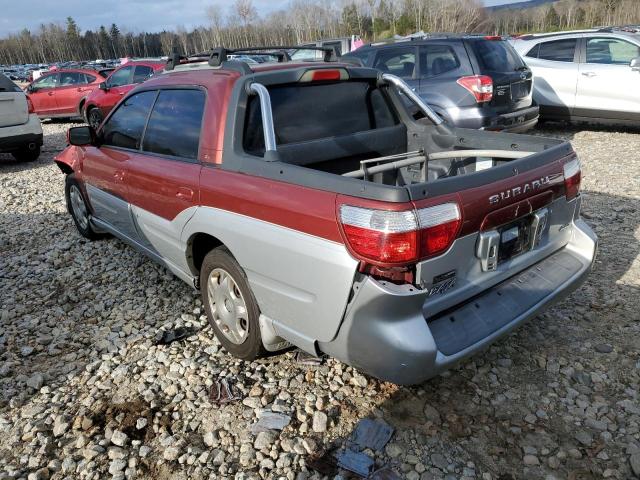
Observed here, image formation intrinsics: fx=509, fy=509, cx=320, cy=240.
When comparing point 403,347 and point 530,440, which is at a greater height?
point 403,347

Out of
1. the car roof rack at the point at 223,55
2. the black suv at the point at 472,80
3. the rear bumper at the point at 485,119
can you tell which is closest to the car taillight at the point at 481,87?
the black suv at the point at 472,80

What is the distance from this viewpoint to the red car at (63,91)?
14008 millimetres

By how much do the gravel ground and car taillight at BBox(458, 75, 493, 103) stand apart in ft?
12.4

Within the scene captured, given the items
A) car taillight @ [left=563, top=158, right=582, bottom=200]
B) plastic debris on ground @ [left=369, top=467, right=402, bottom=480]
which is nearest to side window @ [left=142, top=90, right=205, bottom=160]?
plastic debris on ground @ [left=369, top=467, right=402, bottom=480]

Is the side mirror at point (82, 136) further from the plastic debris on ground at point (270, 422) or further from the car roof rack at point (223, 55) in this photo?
the plastic debris on ground at point (270, 422)

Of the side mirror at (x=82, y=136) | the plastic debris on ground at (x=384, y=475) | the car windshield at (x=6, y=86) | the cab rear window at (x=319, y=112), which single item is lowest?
the plastic debris on ground at (x=384, y=475)

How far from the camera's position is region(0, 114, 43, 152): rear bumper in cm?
891

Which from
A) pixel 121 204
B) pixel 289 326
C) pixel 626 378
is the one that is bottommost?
pixel 626 378

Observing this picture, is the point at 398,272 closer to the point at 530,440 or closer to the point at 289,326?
the point at 289,326

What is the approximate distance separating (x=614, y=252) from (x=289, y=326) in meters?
3.36

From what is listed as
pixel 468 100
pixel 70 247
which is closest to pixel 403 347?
pixel 70 247

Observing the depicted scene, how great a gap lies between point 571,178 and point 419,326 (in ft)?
4.74

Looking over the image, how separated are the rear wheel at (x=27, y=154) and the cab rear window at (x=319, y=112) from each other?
26.8 feet

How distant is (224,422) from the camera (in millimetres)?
2777
